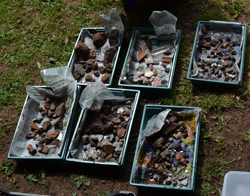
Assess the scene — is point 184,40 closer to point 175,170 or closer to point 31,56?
point 175,170

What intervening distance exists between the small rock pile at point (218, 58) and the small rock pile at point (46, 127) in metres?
1.56

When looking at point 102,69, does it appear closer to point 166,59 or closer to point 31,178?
point 166,59

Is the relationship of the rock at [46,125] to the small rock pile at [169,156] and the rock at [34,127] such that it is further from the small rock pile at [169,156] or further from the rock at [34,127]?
the small rock pile at [169,156]

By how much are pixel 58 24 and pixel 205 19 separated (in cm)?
196

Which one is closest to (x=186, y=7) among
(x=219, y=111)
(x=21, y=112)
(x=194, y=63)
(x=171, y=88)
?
(x=194, y=63)

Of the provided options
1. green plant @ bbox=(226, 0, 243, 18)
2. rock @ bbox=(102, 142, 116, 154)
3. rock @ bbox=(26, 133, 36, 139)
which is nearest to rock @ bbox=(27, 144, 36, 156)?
rock @ bbox=(26, 133, 36, 139)

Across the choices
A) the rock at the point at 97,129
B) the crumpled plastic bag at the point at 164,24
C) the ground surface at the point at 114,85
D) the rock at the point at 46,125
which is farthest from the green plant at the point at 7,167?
the crumpled plastic bag at the point at 164,24

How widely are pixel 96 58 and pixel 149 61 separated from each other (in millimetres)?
650

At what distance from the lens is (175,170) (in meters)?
2.51

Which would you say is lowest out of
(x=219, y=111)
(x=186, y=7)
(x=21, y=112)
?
(x=21, y=112)

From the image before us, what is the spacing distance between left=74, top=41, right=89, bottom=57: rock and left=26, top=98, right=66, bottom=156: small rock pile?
70cm

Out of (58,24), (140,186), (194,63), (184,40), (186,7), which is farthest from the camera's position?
(58,24)

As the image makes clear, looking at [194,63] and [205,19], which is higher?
[205,19]

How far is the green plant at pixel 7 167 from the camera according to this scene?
9.34 feet
